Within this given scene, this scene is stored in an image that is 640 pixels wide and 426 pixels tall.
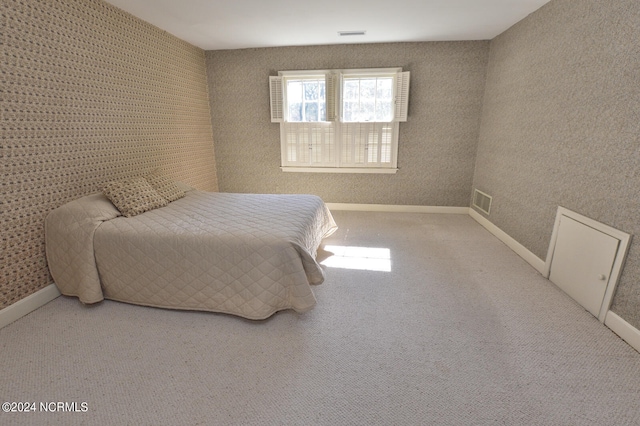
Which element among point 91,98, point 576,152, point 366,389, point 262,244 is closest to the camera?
point 366,389

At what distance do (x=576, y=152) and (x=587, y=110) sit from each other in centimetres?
30

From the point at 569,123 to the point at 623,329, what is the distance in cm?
151

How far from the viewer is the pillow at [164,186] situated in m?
2.93

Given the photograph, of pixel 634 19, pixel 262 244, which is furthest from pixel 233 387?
pixel 634 19

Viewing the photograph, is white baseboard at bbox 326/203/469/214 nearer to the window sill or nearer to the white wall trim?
the white wall trim

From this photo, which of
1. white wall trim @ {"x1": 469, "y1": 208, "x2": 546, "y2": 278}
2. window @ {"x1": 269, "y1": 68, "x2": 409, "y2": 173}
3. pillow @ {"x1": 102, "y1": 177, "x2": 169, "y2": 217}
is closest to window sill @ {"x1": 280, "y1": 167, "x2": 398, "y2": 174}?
window @ {"x1": 269, "y1": 68, "x2": 409, "y2": 173}

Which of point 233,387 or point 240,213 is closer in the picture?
point 233,387

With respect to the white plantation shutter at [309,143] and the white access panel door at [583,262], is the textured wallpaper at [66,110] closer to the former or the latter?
the white plantation shutter at [309,143]

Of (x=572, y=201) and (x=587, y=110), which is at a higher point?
(x=587, y=110)

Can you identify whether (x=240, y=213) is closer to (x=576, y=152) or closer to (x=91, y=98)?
(x=91, y=98)

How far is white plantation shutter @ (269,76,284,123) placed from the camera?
4.21 m

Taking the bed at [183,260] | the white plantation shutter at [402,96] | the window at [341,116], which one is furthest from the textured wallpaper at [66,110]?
the white plantation shutter at [402,96]

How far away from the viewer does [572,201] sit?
7.71ft

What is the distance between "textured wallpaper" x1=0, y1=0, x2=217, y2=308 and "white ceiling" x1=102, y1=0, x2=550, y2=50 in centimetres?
40
